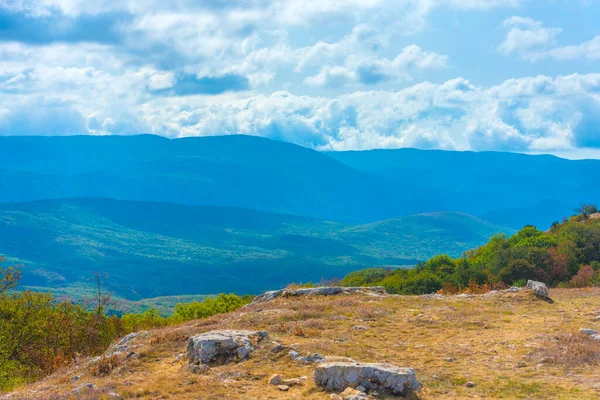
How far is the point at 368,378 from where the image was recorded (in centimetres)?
1466

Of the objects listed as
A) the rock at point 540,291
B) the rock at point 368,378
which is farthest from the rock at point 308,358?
the rock at point 540,291

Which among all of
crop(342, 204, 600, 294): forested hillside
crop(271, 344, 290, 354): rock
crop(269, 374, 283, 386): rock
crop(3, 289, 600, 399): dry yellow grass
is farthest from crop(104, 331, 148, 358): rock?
crop(342, 204, 600, 294): forested hillside

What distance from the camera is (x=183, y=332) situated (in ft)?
74.6

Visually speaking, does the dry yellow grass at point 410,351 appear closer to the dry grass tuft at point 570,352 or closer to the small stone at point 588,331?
the dry grass tuft at point 570,352

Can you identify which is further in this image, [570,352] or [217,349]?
[570,352]

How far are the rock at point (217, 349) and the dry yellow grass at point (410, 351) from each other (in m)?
0.48

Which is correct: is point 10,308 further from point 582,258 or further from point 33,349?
point 582,258

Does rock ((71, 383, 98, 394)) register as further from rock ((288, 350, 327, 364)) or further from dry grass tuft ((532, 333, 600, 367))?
dry grass tuft ((532, 333, 600, 367))

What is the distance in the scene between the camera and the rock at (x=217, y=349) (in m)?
17.8

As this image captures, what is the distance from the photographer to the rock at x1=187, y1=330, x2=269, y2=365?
17.8 meters

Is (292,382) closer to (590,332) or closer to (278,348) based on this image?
(278,348)

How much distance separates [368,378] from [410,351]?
5.56 m

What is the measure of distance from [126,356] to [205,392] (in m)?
5.85

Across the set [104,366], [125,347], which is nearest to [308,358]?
[104,366]
